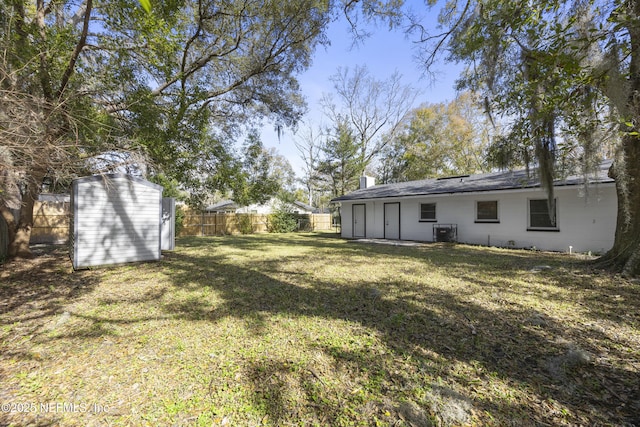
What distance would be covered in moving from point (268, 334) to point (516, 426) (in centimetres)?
245

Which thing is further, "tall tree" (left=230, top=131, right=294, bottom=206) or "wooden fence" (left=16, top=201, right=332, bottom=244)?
"wooden fence" (left=16, top=201, right=332, bottom=244)

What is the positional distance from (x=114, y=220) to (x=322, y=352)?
271 inches

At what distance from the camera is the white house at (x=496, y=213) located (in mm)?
9188

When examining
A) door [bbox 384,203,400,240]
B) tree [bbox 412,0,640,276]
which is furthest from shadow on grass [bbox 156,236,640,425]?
door [bbox 384,203,400,240]

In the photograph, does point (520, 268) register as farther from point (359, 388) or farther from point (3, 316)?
point (3, 316)

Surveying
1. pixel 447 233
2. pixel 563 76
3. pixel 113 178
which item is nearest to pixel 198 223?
pixel 113 178

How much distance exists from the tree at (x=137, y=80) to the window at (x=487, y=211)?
830 cm

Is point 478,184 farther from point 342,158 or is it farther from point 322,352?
point 342,158

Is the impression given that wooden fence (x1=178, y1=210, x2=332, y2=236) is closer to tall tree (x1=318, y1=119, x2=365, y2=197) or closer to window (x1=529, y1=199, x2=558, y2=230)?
tall tree (x1=318, y1=119, x2=365, y2=197)

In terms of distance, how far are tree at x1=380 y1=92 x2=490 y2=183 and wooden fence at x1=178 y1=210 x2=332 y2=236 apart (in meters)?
12.7

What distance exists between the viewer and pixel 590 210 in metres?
9.38

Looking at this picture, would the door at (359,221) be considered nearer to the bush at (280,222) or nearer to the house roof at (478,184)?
the house roof at (478,184)

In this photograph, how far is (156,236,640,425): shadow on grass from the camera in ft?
7.66

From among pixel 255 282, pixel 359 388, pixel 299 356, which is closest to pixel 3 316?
pixel 255 282
